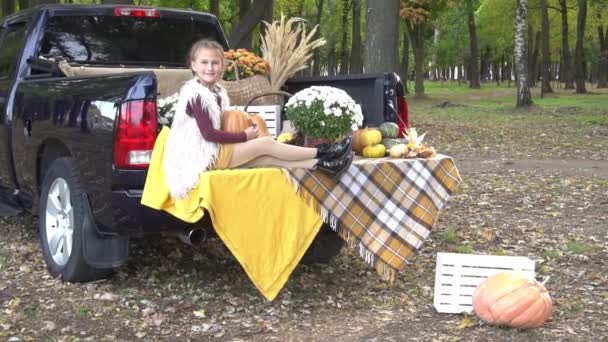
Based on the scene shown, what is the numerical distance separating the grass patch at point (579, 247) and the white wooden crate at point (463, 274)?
1704mm

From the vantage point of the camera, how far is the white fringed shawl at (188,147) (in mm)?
4414

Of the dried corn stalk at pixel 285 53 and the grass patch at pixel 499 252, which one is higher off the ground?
the dried corn stalk at pixel 285 53

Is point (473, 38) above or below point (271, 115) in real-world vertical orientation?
above

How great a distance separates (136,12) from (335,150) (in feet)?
8.61

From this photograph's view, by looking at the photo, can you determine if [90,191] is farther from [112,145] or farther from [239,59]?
[239,59]

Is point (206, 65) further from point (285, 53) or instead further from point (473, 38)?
point (473, 38)

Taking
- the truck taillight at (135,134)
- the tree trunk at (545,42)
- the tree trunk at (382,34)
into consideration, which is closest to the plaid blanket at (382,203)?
the truck taillight at (135,134)

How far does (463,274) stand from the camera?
494 cm

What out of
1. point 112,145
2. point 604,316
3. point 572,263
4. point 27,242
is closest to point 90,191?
point 112,145

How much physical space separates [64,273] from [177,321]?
1102 millimetres

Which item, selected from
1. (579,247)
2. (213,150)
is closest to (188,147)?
(213,150)

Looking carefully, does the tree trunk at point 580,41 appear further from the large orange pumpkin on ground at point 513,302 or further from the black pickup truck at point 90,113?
the large orange pumpkin on ground at point 513,302

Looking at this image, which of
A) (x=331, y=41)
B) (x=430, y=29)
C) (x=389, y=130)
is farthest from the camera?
(x=331, y=41)

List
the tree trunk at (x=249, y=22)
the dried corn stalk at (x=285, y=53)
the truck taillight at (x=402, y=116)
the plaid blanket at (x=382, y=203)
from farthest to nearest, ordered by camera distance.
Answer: the tree trunk at (x=249, y=22)
the dried corn stalk at (x=285, y=53)
the truck taillight at (x=402, y=116)
the plaid blanket at (x=382, y=203)
